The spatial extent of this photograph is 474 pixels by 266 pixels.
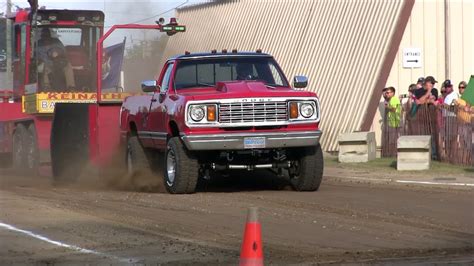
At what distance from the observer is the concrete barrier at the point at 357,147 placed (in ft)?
72.7

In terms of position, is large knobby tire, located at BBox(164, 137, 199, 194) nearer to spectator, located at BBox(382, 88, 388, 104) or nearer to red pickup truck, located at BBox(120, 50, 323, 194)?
red pickup truck, located at BBox(120, 50, 323, 194)

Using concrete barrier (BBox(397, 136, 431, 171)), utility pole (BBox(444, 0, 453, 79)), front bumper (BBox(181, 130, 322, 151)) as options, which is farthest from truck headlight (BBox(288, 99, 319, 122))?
utility pole (BBox(444, 0, 453, 79))

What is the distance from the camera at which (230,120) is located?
1461cm

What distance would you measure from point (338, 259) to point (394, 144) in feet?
46.7

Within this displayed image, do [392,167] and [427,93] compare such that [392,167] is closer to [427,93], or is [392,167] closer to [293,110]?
[427,93]

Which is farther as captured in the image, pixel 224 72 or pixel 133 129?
pixel 133 129

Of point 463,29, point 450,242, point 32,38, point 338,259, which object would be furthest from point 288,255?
point 463,29

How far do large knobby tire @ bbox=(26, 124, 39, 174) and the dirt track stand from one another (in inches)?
180

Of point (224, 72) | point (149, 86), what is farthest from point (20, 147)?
point (224, 72)

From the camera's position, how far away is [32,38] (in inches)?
873

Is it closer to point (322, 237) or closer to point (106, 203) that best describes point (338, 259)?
point (322, 237)

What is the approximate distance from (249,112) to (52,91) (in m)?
8.09

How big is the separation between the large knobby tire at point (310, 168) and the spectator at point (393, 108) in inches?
316

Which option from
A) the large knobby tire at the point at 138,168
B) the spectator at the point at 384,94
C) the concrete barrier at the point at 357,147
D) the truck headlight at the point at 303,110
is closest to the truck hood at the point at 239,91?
the truck headlight at the point at 303,110
